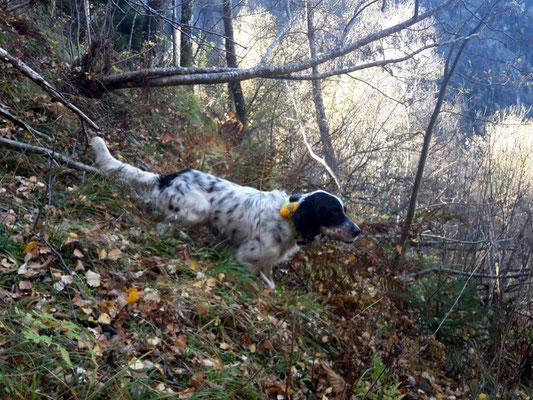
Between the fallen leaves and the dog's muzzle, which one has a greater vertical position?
the dog's muzzle

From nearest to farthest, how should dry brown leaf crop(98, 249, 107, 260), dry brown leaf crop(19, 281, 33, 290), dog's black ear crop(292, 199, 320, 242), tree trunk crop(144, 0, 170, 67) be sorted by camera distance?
1. dry brown leaf crop(19, 281, 33, 290)
2. dry brown leaf crop(98, 249, 107, 260)
3. dog's black ear crop(292, 199, 320, 242)
4. tree trunk crop(144, 0, 170, 67)

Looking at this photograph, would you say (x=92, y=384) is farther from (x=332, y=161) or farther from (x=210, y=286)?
(x=332, y=161)

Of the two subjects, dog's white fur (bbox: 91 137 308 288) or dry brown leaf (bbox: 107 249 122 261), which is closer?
dry brown leaf (bbox: 107 249 122 261)

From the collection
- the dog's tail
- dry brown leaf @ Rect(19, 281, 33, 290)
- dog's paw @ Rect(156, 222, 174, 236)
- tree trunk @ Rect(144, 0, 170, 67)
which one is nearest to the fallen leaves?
dry brown leaf @ Rect(19, 281, 33, 290)

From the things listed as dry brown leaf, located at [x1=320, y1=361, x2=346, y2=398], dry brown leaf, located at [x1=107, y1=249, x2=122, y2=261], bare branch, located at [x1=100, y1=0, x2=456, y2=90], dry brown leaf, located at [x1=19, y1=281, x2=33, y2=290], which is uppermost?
bare branch, located at [x1=100, y1=0, x2=456, y2=90]

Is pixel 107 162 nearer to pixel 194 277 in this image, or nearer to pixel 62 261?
pixel 194 277

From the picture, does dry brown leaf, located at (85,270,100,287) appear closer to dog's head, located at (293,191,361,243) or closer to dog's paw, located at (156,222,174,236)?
dog's paw, located at (156,222,174,236)

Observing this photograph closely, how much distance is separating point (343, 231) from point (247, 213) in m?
1.08

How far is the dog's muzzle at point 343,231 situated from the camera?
5.41 meters

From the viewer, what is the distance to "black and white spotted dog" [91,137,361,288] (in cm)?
541

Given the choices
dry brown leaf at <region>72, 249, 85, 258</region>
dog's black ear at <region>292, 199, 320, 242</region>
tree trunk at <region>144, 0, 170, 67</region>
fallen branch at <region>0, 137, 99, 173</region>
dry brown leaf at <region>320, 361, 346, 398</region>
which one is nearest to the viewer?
dry brown leaf at <region>320, 361, 346, 398</region>

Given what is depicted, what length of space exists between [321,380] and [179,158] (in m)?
5.32

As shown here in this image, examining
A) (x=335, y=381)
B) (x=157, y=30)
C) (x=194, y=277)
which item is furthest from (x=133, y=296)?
(x=157, y=30)

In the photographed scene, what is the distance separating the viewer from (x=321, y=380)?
3.69 meters
